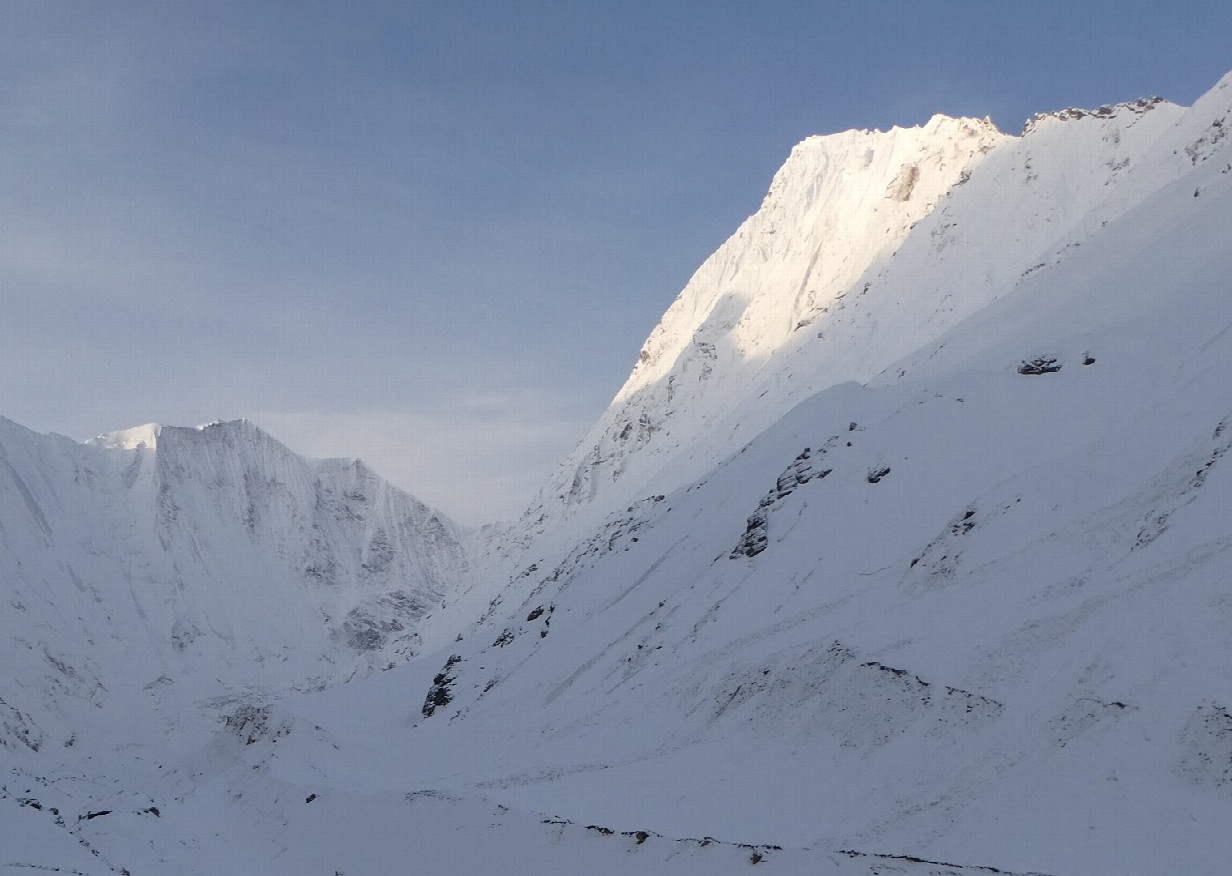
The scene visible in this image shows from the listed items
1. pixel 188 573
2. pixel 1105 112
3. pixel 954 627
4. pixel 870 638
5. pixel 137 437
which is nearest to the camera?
pixel 954 627

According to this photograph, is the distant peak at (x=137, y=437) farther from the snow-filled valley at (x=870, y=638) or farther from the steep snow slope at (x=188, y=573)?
the snow-filled valley at (x=870, y=638)

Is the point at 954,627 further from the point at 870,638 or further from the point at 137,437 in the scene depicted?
the point at 137,437

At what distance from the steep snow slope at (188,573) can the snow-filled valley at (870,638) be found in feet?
7.94

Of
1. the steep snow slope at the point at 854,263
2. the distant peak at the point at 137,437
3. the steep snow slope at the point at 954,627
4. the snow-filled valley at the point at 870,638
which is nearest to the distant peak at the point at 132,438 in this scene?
the distant peak at the point at 137,437

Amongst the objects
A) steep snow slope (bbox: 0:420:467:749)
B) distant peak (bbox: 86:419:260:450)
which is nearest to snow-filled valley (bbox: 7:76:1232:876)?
steep snow slope (bbox: 0:420:467:749)

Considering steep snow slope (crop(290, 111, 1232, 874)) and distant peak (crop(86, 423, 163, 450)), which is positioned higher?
distant peak (crop(86, 423, 163, 450))

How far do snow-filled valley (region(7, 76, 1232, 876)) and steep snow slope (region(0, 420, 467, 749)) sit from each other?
2.42 meters

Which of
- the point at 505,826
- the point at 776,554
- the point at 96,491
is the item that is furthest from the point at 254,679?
the point at 505,826

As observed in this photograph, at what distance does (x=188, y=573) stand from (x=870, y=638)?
134478 mm

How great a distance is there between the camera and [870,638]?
2780 centimetres

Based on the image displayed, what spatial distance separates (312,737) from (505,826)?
2694cm

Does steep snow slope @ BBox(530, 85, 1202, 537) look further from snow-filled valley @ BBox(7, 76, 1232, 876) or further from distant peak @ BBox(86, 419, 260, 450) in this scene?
distant peak @ BBox(86, 419, 260, 450)

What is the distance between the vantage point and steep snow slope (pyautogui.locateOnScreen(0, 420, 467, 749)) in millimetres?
106188

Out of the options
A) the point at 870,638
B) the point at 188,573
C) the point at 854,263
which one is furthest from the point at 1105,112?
the point at 188,573
